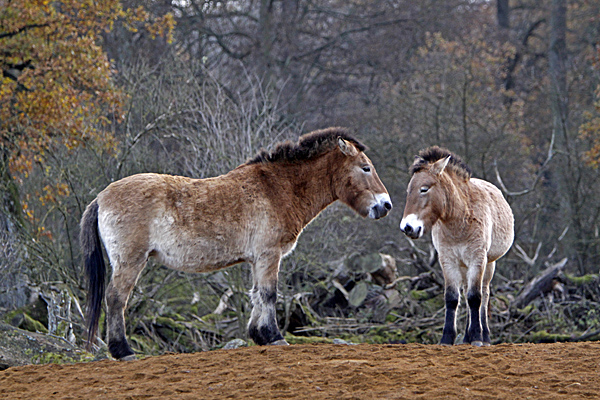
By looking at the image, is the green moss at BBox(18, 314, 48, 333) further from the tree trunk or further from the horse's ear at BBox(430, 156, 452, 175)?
the tree trunk

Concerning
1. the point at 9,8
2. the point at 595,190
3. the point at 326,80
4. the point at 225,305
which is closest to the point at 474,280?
the point at 225,305

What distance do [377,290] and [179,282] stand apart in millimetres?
3829

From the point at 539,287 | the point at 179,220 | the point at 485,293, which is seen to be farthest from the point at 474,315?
the point at 539,287

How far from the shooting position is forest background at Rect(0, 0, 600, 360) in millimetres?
11570

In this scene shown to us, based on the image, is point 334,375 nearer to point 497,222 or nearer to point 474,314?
point 474,314

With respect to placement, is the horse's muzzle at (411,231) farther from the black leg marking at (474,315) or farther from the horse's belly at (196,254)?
the horse's belly at (196,254)

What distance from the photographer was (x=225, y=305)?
12.9m

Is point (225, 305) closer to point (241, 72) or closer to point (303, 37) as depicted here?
point (241, 72)

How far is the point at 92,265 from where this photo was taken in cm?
675

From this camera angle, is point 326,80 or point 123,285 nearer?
point 123,285

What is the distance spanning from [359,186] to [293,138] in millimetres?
6927

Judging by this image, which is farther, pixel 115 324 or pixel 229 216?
pixel 229 216

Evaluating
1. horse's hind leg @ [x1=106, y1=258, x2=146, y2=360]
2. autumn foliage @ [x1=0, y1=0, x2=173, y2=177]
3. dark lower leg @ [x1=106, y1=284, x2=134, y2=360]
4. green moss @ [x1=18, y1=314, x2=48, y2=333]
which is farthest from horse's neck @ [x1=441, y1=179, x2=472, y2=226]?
autumn foliage @ [x1=0, y1=0, x2=173, y2=177]

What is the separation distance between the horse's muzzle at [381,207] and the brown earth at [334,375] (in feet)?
4.86
